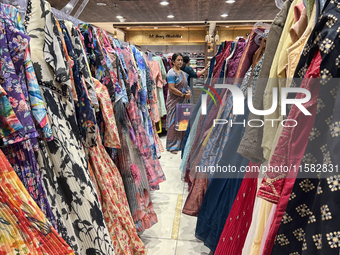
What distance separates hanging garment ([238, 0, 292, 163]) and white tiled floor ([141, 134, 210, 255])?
1241 mm

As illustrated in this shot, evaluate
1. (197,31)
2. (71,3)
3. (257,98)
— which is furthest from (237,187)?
(197,31)

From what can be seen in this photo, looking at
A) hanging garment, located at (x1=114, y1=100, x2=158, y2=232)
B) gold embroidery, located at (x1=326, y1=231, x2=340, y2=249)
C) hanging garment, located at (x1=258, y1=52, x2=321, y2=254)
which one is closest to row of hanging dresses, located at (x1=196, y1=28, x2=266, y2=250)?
hanging garment, located at (x1=258, y1=52, x2=321, y2=254)

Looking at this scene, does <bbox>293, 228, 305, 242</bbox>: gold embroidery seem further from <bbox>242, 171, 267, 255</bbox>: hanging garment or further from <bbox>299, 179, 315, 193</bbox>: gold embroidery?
<bbox>242, 171, 267, 255</bbox>: hanging garment

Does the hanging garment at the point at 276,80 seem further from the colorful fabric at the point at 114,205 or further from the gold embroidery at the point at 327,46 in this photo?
the colorful fabric at the point at 114,205

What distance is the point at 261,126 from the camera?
3.26ft

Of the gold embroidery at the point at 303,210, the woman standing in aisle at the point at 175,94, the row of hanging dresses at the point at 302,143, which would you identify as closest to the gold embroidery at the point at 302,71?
the row of hanging dresses at the point at 302,143

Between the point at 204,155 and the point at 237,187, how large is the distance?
0.37m

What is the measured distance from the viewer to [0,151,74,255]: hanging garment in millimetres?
684

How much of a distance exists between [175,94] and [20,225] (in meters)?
3.62

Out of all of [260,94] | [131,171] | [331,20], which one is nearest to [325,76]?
[331,20]

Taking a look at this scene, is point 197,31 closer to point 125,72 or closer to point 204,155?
point 125,72

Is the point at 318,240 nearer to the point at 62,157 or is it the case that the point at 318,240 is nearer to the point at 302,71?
the point at 302,71

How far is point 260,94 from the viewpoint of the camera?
1.04m

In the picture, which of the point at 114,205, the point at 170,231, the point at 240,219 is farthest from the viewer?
the point at 170,231
